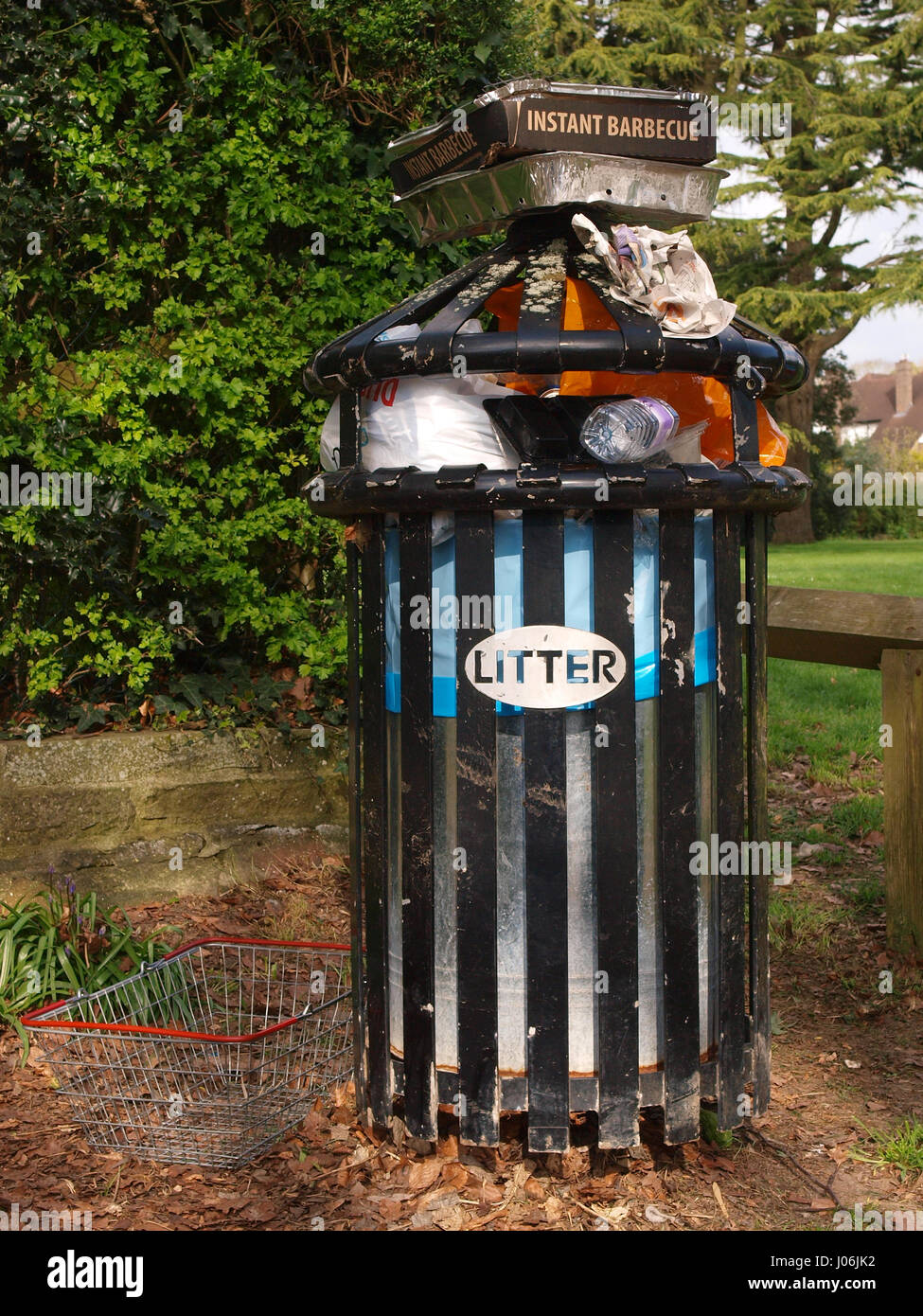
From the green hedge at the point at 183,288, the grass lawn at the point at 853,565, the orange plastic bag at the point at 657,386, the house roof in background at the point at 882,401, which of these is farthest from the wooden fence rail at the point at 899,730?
the house roof in background at the point at 882,401

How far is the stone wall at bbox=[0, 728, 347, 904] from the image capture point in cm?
390

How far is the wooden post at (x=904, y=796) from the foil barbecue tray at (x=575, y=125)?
177 centimetres

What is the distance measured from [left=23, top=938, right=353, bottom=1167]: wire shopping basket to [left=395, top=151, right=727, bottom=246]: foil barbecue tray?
70.8 inches

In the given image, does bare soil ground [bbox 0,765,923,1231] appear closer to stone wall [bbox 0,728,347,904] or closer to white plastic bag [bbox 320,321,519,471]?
stone wall [bbox 0,728,347,904]

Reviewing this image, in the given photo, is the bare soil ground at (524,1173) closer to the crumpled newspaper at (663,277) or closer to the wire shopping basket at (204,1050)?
the wire shopping basket at (204,1050)

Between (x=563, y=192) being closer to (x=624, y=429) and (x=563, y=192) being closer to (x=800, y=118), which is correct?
(x=624, y=429)

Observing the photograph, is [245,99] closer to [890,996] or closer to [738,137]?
[890,996]

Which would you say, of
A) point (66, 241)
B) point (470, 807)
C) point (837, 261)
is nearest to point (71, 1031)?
point (470, 807)

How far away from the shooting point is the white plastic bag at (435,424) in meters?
2.31

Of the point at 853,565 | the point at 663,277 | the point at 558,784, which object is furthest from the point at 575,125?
the point at 853,565

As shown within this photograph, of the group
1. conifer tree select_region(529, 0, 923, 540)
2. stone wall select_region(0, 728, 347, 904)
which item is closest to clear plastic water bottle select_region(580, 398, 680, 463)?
stone wall select_region(0, 728, 347, 904)

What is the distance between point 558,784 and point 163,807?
2254 millimetres

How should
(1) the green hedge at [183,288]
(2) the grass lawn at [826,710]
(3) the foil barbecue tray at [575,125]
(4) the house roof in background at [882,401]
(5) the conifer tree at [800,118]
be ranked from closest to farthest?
(3) the foil barbecue tray at [575,125]
(1) the green hedge at [183,288]
(2) the grass lawn at [826,710]
(5) the conifer tree at [800,118]
(4) the house roof in background at [882,401]

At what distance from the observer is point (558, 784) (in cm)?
219
